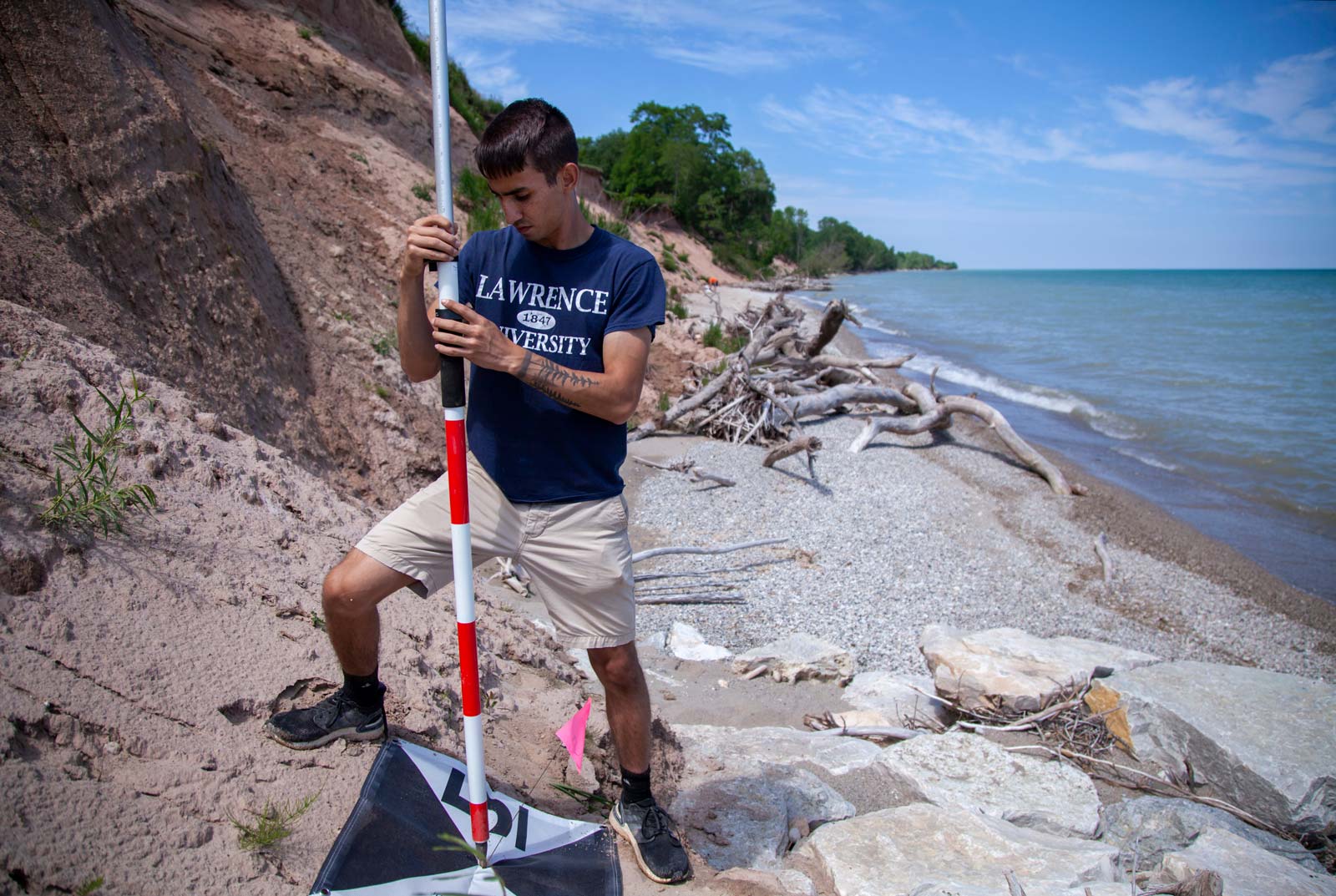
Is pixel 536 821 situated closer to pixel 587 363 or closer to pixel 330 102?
pixel 587 363

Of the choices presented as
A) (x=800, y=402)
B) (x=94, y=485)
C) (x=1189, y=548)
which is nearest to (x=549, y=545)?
(x=94, y=485)

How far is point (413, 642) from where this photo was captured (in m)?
3.19

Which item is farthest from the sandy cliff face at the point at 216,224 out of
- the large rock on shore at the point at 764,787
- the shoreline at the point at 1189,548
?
the shoreline at the point at 1189,548

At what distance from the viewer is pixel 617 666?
2.46 m

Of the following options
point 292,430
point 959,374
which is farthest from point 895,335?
point 292,430

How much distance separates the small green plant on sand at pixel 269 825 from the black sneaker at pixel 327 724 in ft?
0.71

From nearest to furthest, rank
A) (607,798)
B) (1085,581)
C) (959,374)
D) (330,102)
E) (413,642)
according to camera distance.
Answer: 1. (607,798)
2. (413,642)
3. (1085,581)
4. (330,102)
5. (959,374)

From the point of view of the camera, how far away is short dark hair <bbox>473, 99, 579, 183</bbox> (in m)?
2.20

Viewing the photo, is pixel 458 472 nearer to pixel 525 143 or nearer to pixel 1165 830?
pixel 525 143

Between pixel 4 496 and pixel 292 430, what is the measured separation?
298 centimetres

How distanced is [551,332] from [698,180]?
175ft

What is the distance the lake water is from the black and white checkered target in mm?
8362

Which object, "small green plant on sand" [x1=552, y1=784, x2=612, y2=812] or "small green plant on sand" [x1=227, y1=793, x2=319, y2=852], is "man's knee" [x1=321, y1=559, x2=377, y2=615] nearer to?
"small green plant on sand" [x1=227, y1=793, x2=319, y2=852]

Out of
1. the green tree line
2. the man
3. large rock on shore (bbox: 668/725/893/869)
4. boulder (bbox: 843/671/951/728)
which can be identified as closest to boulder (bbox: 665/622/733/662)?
boulder (bbox: 843/671/951/728)
